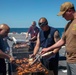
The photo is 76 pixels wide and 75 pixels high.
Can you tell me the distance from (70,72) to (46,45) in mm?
1853

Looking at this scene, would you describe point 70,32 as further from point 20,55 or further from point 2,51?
point 20,55

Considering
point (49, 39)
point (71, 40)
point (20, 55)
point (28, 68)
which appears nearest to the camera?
point (71, 40)

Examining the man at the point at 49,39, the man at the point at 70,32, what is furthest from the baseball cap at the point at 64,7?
the man at the point at 49,39

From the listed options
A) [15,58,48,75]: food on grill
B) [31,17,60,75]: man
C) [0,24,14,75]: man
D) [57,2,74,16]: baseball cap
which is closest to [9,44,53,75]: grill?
[15,58,48,75]: food on grill

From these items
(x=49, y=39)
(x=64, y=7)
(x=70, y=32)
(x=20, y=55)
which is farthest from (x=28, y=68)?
(x=64, y=7)

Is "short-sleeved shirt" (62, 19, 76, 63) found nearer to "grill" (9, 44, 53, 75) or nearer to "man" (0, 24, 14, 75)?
"grill" (9, 44, 53, 75)

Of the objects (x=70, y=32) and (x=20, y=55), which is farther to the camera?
(x=20, y=55)

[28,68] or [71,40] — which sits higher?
[71,40]

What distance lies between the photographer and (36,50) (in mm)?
7609

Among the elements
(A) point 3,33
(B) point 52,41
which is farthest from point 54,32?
(A) point 3,33

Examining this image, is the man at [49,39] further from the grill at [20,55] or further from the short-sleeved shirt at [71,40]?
the short-sleeved shirt at [71,40]

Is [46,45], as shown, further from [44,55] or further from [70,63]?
[70,63]

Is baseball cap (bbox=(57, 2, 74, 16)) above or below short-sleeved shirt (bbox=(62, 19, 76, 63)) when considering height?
above

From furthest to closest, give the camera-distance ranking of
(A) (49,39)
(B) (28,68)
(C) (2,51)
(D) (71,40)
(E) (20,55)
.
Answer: (E) (20,55) < (A) (49,39) < (B) (28,68) < (C) (2,51) < (D) (71,40)
